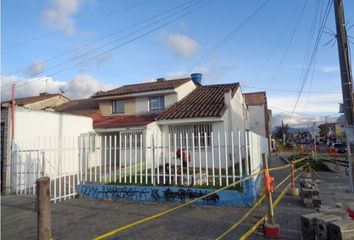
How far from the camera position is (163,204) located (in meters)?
9.38

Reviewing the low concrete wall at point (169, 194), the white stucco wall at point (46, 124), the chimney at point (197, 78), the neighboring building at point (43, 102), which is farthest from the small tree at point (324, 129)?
the low concrete wall at point (169, 194)

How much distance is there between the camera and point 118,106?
22.0 m

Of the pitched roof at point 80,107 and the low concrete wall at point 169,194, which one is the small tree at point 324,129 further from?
the low concrete wall at point 169,194

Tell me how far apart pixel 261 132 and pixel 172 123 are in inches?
910

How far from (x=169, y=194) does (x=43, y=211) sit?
20.5 feet

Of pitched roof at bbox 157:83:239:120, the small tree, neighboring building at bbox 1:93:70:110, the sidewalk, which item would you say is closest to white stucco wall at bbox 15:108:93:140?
the sidewalk

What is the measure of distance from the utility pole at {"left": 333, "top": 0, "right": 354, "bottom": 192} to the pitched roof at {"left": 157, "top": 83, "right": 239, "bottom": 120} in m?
7.06

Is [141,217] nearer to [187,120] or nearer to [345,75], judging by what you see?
[345,75]

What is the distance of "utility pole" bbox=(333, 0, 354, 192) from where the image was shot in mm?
10031

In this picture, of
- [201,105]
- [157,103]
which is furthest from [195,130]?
[157,103]

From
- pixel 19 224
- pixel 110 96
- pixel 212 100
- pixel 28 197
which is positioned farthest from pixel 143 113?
pixel 19 224

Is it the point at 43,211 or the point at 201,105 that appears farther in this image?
the point at 201,105

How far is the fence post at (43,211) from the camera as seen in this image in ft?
11.2

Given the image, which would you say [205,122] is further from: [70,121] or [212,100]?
[70,121]
